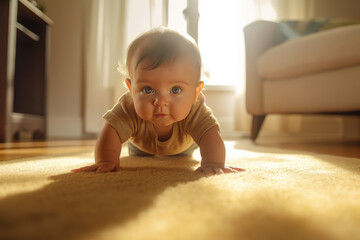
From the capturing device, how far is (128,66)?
0.65 meters

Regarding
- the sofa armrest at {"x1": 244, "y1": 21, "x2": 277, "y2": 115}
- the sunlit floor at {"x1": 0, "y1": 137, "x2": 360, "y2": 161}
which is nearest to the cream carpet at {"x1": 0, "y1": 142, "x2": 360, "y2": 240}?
the sunlit floor at {"x1": 0, "y1": 137, "x2": 360, "y2": 161}

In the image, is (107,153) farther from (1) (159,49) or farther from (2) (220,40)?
(2) (220,40)

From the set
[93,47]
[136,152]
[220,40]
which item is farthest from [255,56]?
[93,47]

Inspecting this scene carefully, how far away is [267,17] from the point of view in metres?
2.54

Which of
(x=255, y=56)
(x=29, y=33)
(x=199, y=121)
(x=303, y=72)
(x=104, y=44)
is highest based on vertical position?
(x=104, y=44)

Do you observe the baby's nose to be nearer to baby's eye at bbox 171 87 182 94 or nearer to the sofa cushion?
baby's eye at bbox 171 87 182 94

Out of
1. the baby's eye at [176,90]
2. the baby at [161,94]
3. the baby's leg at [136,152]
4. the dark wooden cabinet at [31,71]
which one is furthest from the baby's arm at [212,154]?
the dark wooden cabinet at [31,71]

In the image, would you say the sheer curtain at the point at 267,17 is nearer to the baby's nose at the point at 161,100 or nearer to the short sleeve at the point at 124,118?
the short sleeve at the point at 124,118

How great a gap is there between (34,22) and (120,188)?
5.82 ft

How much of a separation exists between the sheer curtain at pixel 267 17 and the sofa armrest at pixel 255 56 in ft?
2.51

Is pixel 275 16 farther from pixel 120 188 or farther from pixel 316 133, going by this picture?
pixel 120 188

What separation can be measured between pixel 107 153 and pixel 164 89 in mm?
181

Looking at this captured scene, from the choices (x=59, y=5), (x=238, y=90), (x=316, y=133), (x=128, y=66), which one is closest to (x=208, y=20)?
(x=238, y=90)

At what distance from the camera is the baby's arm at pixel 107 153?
23.2 inches
